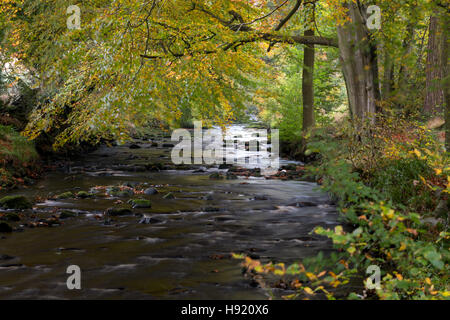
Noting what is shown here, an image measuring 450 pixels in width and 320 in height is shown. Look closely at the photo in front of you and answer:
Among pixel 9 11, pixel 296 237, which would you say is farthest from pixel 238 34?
pixel 9 11

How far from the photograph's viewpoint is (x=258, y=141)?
26.5m

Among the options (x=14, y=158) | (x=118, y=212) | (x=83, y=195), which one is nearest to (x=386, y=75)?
(x=118, y=212)

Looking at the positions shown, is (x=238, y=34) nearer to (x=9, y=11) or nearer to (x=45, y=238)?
(x=45, y=238)

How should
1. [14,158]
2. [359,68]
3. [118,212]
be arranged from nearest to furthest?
[118,212], [359,68], [14,158]

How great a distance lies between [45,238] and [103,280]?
7.77 ft

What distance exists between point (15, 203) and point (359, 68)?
900 centimetres

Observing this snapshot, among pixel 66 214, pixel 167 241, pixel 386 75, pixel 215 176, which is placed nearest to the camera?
pixel 167 241

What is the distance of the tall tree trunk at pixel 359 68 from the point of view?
1088 cm

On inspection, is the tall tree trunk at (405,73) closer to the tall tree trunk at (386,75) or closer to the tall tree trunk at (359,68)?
the tall tree trunk at (386,75)

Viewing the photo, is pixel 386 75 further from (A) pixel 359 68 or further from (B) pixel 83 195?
(B) pixel 83 195

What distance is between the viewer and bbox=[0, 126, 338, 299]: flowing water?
5438 mm

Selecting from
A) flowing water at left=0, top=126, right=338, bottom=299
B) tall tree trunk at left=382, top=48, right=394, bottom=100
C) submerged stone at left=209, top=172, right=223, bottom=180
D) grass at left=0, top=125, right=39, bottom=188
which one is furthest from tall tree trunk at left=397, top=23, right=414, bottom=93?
grass at left=0, top=125, right=39, bottom=188

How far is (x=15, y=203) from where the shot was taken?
31.0ft

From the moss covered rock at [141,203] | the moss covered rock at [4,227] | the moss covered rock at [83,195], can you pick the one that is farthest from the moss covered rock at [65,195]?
the moss covered rock at [4,227]
